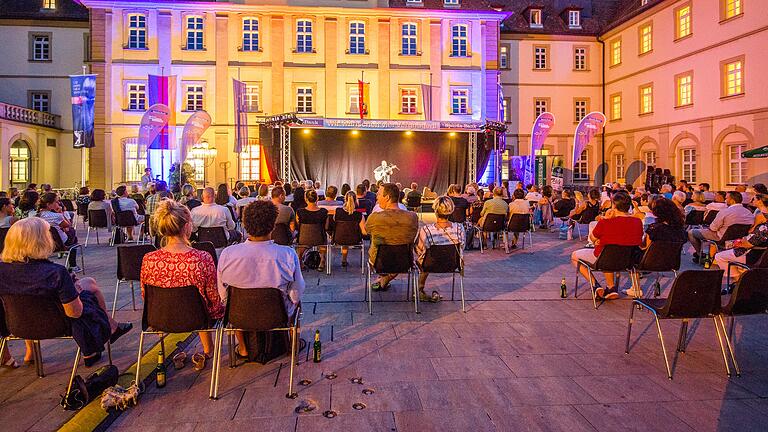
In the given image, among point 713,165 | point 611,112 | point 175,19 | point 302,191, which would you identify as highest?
point 175,19

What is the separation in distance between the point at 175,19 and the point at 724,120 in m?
25.2

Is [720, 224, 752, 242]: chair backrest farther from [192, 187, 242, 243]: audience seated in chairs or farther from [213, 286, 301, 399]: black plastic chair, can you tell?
[192, 187, 242, 243]: audience seated in chairs

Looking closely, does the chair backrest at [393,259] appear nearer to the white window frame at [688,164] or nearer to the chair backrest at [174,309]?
the chair backrest at [174,309]

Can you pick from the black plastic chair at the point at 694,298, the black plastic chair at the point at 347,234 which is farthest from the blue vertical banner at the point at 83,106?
the black plastic chair at the point at 694,298

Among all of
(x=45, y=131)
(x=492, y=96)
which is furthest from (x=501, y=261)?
(x=45, y=131)

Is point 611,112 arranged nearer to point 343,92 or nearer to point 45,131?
point 343,92

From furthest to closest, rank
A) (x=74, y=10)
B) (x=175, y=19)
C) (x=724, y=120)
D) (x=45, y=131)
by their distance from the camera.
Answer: (x=74, y=10) → (x=45, y=131) → (x=175, y=19) → (x=724, y=120)

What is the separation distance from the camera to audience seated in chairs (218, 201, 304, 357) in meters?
4.00

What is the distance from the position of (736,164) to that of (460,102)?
1290cm

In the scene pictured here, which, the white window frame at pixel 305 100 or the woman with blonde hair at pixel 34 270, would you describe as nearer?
the woman with blonde hair at pixel 34 270

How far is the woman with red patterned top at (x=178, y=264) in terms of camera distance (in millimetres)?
3922

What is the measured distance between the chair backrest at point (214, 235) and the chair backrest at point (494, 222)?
4.86 meters

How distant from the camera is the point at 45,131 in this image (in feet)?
95.4

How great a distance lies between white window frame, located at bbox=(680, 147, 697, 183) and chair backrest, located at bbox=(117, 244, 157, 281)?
25.5 meters
